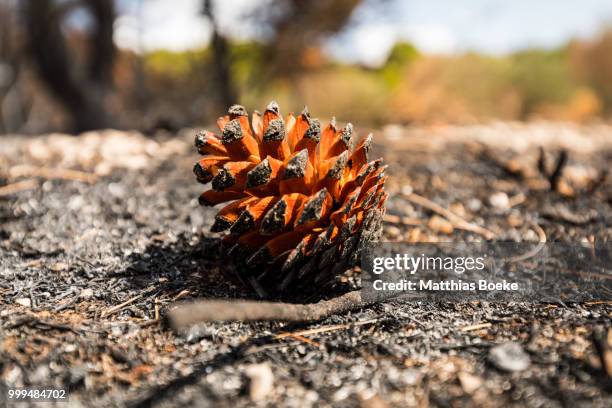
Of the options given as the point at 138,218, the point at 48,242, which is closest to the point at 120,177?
the point at 138,218

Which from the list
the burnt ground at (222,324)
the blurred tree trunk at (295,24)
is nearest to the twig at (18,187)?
the burnt ground at (222,324)

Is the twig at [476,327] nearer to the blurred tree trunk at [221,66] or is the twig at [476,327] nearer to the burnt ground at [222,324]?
the burnt ground at [222,324]

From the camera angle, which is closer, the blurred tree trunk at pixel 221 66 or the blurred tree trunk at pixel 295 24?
the blurred tree trunk at pixel 221 66

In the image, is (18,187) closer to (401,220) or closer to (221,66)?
(401,220)

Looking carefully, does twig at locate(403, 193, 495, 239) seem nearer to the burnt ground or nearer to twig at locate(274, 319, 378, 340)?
the burnt ground

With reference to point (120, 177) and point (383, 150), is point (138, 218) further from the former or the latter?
point (383, 150)

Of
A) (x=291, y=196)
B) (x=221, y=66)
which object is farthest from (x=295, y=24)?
(x=291, y=196)
